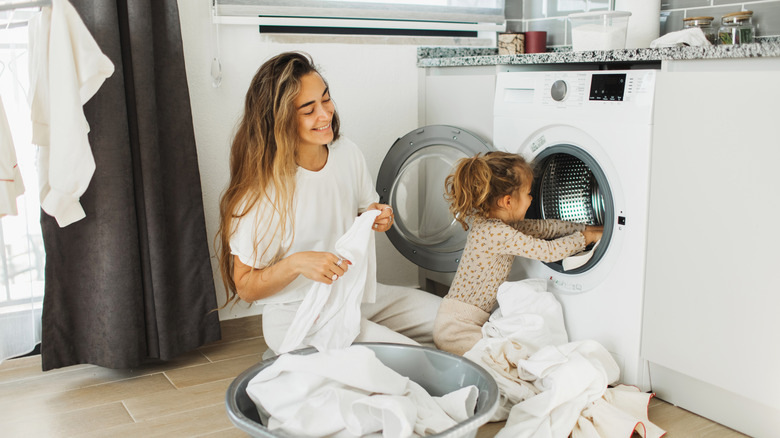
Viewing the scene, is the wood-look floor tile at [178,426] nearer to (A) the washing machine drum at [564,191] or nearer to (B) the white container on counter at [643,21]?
(A) the washing machine drum at [564,191]

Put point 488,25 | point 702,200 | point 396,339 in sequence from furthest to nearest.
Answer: point 488,25 → point 396,339 → point 702,200

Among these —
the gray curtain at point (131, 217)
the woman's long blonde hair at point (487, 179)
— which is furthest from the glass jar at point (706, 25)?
the gray curtain at point (131, 217)

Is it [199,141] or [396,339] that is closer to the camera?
[396,339]

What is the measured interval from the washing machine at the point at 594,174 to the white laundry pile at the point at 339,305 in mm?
557

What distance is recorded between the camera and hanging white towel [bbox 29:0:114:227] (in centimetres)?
170

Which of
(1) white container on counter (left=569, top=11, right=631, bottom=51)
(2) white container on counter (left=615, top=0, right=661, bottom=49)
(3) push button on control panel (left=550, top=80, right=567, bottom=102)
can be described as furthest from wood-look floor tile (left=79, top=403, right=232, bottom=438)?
(2) white container on counter (left=615, top=0, right=661, bottom=49)

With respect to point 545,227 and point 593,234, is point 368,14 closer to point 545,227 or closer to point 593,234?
point 545,227

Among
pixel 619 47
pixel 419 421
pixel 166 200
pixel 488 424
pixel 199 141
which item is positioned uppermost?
pixel 619 47

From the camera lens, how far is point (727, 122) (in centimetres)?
155

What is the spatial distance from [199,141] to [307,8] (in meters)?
0.56

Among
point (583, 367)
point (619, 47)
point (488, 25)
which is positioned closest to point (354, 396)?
point (583, 367)

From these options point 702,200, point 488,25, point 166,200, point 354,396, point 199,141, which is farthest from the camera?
point 488,25

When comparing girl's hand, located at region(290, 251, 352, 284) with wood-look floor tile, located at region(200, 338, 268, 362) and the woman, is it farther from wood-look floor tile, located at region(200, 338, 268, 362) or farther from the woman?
wood-look floor tile, located at region(200, 338, 268, 362)

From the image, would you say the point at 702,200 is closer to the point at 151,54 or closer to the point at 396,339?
the point at 396,339
